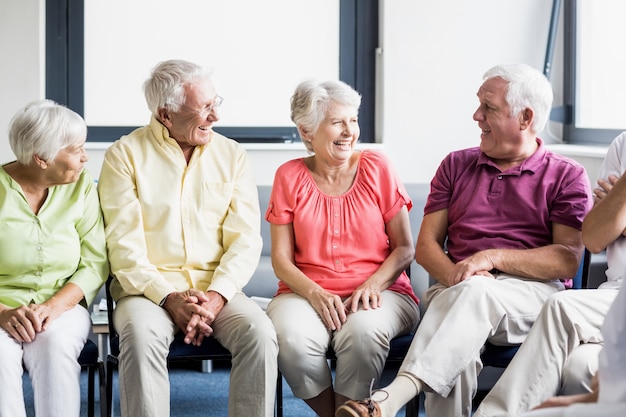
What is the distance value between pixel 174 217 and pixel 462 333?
0.99 meters

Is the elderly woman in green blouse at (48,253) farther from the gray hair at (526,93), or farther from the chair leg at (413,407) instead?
the gray hair at (526,93)

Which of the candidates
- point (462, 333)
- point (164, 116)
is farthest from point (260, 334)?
point (164, 116)

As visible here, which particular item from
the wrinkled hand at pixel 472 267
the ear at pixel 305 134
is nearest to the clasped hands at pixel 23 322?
the ear at pixel 305 134

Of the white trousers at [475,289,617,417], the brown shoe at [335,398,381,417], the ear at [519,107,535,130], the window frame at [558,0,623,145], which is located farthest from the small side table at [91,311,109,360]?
the window frame at [558,0,623,145]

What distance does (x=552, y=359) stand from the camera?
2576mm

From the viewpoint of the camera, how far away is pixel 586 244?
2811 millimetres

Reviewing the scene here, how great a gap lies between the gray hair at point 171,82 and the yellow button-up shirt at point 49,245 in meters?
0.38

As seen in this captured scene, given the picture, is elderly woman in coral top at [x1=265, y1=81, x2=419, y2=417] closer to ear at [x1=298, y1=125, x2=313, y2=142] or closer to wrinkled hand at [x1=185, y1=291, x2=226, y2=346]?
ear at [x1=298, y1=125, x2=313, y2=142]

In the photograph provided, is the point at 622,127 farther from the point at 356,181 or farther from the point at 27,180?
the point at 27,180

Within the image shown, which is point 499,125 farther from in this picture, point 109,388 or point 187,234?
point 109,388

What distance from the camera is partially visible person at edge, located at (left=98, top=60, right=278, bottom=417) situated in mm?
2768

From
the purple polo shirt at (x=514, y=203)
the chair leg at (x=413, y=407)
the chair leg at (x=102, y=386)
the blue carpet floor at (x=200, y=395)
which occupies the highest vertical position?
the purple polo shirt at (x=514, y=203)

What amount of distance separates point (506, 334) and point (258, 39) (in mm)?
2676

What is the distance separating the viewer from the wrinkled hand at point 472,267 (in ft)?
9.47
